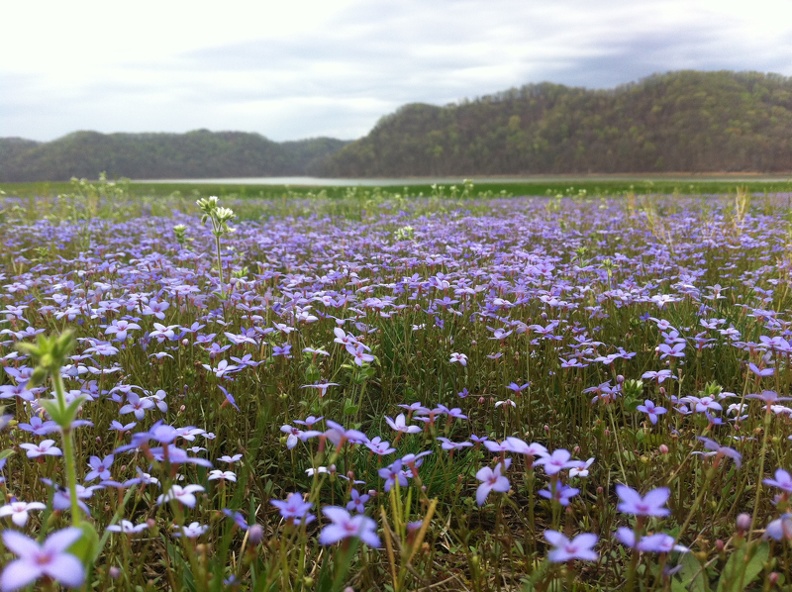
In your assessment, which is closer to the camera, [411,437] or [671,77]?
[411,437]

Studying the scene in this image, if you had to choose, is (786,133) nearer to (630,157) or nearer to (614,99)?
(630,157)

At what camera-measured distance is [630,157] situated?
85.4 meters

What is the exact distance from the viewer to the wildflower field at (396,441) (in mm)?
1442

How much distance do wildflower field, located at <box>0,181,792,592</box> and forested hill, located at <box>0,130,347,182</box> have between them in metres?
119

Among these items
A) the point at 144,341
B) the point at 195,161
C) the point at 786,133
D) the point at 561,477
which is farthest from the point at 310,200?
the point at 195,161

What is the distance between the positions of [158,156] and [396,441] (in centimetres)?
14875

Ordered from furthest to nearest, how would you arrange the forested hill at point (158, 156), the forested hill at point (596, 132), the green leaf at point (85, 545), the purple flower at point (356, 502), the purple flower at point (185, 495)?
1. the forested hill at point (158, 156)
2. the forested hill at point (596, 132)
3. the purple flower at point (356, 502)
4. the purple flower at point (185, 495)
5. the green leaf at point (85, 545)

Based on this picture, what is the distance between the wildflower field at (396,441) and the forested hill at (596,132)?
4945 cm

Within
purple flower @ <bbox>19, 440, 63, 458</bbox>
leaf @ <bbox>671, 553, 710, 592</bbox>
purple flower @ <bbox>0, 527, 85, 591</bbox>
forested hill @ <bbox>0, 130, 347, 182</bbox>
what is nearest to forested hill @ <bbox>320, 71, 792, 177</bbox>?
forested hill @ <bbox>0, 130, 347, 182</bbox>

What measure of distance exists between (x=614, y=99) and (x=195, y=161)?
102 metres

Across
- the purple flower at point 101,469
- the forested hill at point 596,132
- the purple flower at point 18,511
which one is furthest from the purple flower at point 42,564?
the forested hill at point 596,132

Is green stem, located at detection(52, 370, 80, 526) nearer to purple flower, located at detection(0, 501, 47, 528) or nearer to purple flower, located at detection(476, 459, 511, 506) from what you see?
purple flower, located at detection(0, 501, 47, 528)

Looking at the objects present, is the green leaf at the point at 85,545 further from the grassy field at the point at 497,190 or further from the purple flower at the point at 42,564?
the grassy field at the point at 497,190

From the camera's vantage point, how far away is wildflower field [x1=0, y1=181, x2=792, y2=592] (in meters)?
1.44
